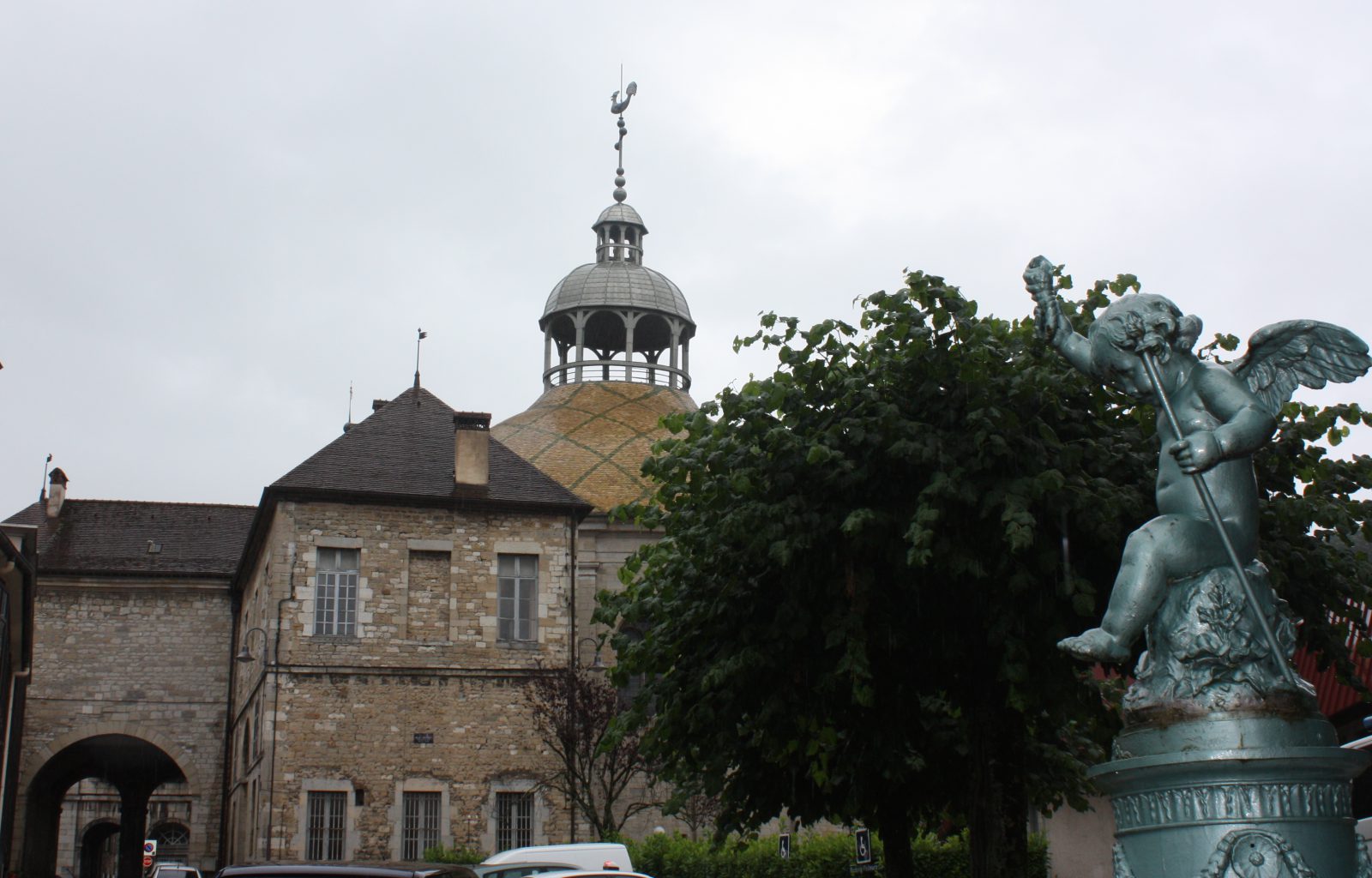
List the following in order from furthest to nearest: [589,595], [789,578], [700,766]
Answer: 1. [589,595]
2. [700,766]
3. [789,578]

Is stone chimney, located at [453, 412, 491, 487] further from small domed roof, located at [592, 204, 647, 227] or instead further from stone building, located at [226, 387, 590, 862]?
small domed roof, located at [592, 204, 647, 227]

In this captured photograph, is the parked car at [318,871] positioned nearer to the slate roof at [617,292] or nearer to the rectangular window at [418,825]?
the rectangular window at [418,825]

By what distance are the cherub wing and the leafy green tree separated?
480cm

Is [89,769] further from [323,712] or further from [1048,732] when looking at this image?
[1048,732]

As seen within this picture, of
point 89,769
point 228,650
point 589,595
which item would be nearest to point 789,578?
point 589,595

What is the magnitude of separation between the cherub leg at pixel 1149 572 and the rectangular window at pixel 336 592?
75.3 ft

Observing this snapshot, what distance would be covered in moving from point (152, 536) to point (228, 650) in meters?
4.46

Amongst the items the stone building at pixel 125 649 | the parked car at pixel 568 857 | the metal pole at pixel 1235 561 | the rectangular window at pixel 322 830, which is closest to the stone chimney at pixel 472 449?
the rectangular window at pixel 322 830

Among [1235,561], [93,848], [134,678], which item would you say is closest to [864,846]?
[1235,561]

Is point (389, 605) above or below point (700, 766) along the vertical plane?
above

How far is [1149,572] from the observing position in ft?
17.2

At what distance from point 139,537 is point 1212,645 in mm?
35505

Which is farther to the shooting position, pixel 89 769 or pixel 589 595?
pixel 89 769

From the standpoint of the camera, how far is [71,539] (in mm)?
35875
